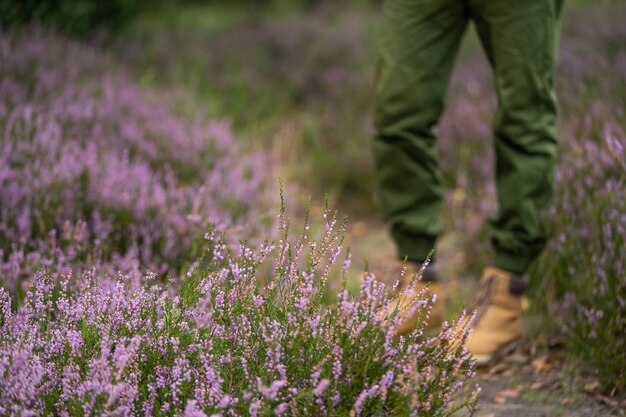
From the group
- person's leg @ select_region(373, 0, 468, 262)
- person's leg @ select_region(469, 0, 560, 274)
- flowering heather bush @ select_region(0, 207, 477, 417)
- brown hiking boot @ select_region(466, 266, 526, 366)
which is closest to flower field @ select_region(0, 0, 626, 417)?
flowering heather bush @ select_region(0, 207, 477, 417)

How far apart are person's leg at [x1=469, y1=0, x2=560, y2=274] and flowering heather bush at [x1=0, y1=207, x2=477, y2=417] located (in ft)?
3.30

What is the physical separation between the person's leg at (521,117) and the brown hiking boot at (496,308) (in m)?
0.08

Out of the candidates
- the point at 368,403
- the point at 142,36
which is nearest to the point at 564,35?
the point at 142,36

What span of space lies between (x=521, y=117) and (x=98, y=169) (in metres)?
1.74

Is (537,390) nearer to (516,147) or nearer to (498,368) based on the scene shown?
(498,368)

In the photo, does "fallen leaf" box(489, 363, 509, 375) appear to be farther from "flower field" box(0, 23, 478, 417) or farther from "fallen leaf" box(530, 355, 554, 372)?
"flower field" box(0, 23, 478, 417)

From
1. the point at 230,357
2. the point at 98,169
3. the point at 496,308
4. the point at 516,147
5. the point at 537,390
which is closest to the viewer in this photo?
the point at 230,357

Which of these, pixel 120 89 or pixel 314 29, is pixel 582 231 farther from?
pixel 314 29

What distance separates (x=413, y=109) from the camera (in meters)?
2.61

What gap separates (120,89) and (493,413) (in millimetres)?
2957

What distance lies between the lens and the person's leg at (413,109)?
2551 millimetres

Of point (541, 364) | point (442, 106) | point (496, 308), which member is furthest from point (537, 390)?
point (442, 106)

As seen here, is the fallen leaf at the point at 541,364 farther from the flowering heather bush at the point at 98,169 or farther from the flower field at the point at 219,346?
the flowering heather bush at the point at 98,169

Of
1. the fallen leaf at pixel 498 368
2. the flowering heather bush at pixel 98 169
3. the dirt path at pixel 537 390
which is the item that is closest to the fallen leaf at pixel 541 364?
the dirt path at pixel 537 390
